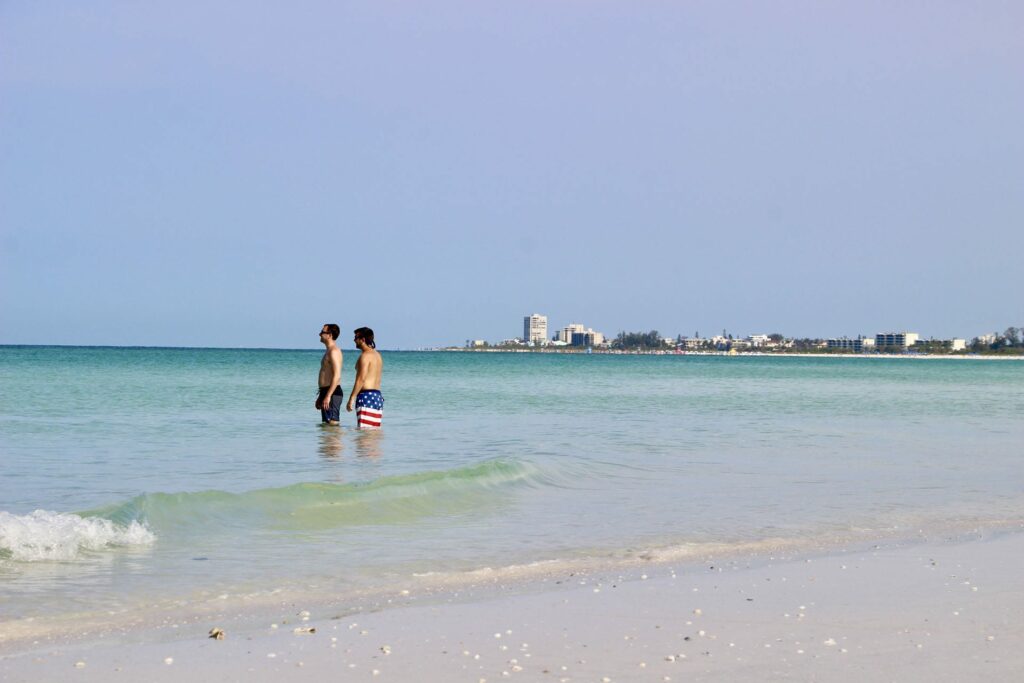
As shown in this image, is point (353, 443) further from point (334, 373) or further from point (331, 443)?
point (334, 373)

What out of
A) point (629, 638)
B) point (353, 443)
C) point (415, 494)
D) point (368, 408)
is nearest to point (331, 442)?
point (353, 443)

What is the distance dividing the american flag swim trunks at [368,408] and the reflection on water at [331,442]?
0.48m

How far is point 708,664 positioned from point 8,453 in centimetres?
1244

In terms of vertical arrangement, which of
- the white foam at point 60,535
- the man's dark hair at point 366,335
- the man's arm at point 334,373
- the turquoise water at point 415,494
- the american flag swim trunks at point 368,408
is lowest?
→ the turquoise water at point 415,494

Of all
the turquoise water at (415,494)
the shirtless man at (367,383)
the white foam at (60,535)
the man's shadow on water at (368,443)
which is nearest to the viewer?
the turquoise water at (415,494)

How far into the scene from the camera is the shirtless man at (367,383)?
1561 cm

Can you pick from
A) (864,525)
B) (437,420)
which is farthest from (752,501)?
(437,420)

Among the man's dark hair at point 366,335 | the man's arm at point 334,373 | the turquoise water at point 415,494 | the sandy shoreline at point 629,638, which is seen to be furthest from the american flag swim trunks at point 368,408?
the sandy shoreline at point 629,638

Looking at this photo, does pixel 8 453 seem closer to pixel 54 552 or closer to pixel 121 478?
pixel 121 478

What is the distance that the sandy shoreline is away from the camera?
16.4ft

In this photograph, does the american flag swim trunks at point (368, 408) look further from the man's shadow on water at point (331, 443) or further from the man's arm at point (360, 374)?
the man's shadow on water at point (331, 443)

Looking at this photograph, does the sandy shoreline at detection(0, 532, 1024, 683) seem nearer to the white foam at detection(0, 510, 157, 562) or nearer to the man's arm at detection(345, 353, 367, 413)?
the white foam at detection(0, 510, 157, 562)

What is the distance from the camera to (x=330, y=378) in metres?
16.9

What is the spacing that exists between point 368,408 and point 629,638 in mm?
11685
